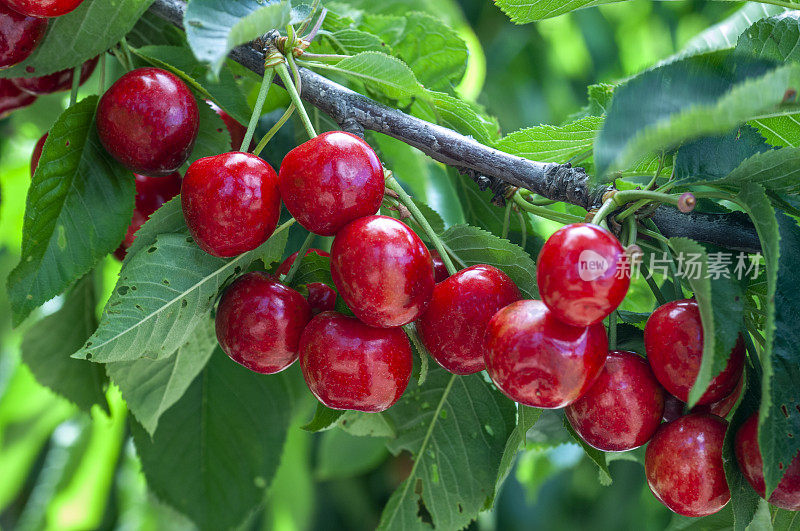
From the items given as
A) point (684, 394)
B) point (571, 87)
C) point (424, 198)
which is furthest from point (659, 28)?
point (684, 394)

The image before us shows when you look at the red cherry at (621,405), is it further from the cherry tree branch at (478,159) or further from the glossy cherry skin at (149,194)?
the glossy cherry skin at (149,194)

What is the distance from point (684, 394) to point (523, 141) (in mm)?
271

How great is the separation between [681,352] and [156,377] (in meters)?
0.54

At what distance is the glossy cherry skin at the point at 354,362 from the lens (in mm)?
537

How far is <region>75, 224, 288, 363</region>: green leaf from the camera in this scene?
53 cm

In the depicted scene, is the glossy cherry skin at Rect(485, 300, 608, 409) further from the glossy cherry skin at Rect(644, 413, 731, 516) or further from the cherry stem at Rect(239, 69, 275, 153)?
the cherry stem at Rect(239, 69, 275, 153)

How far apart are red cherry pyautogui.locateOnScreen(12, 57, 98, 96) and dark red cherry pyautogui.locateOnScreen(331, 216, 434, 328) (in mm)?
461

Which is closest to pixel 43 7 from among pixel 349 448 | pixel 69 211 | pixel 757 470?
pixel 69 211

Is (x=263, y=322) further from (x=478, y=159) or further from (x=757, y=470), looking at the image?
(x=757, y=470)

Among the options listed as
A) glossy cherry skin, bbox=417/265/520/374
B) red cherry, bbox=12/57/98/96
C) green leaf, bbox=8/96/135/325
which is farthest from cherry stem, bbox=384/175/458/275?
red cherry, bbox=12/57/98/96

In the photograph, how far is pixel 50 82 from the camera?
792 mm

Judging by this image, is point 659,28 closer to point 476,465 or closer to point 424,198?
point 424,198

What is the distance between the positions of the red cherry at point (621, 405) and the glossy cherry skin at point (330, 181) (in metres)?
0.21

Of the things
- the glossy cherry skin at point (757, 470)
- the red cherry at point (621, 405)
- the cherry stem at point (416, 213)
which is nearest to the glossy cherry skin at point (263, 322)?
the cherry stem at point (416, 213)
